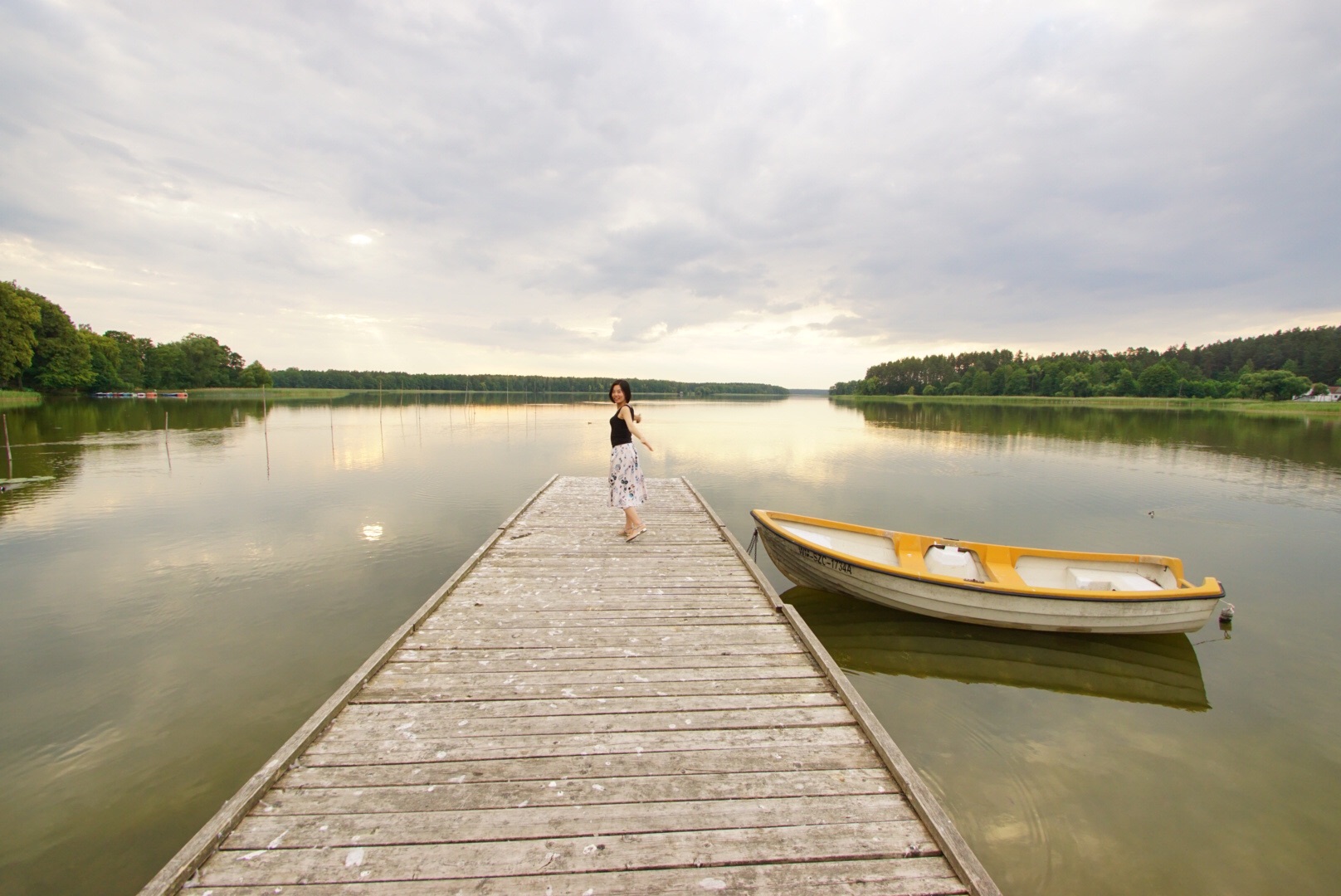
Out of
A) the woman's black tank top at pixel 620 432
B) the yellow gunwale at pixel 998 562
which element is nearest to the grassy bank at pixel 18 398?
the woman's black tank top at pixel 620 432

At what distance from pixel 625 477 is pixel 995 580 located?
220 inches

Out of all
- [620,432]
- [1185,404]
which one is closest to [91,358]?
[620,432]

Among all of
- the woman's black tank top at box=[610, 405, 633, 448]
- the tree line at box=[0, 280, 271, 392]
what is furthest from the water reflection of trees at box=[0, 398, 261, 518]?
the woman's black tank top at box=[610, 405, 633, 448]

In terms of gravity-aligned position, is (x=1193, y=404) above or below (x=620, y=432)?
above

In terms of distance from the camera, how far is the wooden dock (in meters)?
2.38

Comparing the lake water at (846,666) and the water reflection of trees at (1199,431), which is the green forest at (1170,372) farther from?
the lake water at (846,666)

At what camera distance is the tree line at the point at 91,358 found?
45156 millimetres

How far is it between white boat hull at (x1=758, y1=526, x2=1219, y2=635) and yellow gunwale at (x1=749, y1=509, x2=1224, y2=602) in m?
0.05

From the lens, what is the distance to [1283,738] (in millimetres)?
5223

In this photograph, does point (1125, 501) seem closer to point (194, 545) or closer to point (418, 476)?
point (418, 476)

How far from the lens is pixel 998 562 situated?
7660 millimetres

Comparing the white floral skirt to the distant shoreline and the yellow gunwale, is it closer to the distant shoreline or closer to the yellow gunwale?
the yellow gunwale

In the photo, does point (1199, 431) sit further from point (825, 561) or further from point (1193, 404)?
point (1193, 404)

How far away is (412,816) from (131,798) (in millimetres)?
3303
